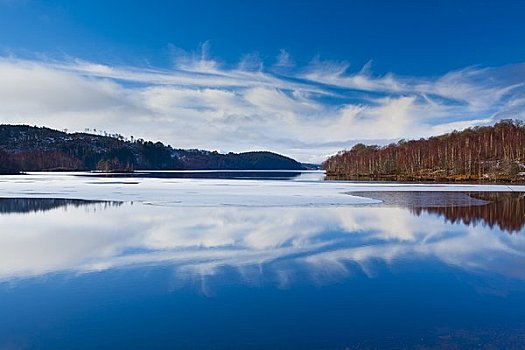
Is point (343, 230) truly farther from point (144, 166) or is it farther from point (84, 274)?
point (144, 166)

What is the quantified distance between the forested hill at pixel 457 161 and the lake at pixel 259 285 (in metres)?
50.1

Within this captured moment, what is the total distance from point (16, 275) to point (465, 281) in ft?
23.9

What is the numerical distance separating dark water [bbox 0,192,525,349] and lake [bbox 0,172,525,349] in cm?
2

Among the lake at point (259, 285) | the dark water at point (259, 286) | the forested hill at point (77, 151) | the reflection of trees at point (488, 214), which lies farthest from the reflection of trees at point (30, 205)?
the forested hill at point (77, 151)

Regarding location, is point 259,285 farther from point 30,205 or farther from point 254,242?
point 30,205

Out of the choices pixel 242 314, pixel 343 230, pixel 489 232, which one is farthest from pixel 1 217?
pixel 489 232

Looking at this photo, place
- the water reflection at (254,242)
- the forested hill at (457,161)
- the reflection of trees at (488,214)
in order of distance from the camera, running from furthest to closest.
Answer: the forested hill at (457,161), the reflection of trees at (488,214), the water reflection at (254,242)

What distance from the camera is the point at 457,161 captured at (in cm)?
7106

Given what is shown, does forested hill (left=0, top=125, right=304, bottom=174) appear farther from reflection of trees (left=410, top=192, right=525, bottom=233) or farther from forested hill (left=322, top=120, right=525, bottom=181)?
reflection of trees (left=410, top=192, right=525, bottom=233)

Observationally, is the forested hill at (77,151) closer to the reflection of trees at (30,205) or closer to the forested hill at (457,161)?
the forested hill at (457,161)

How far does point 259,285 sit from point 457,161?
235ft

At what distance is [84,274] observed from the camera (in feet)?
24.1

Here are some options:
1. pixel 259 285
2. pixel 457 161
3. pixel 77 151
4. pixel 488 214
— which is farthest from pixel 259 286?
pixel 77 151

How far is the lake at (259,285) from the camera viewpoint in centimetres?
486
